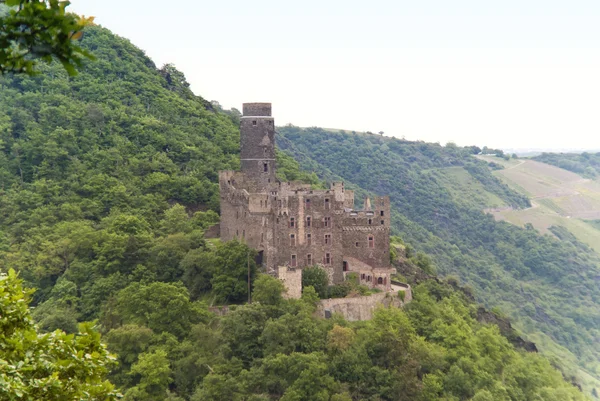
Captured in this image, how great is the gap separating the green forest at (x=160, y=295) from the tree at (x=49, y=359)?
0.04 meters

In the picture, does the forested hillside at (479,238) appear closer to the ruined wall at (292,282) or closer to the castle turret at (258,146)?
the castle turret at (258,146)

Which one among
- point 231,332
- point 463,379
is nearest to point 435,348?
point 463,379

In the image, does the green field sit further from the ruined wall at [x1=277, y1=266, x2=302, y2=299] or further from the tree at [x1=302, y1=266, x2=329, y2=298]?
the ruined wall at [x1=277, y1=266, x2=302, y2=299]

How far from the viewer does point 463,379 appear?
153ft

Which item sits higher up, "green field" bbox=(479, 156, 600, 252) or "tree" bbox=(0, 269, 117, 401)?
"tree" bbox=(0, 269, 117, 401)

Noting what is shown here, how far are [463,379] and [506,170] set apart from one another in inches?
5387

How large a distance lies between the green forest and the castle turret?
232 inches

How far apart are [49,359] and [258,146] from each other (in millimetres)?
41756

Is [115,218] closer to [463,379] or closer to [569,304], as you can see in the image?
[463,379]

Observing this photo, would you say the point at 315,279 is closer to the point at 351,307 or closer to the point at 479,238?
the point at 351,307

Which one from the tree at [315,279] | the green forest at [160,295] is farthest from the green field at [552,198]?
the tree at [315,279]

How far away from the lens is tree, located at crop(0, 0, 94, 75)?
7816mm

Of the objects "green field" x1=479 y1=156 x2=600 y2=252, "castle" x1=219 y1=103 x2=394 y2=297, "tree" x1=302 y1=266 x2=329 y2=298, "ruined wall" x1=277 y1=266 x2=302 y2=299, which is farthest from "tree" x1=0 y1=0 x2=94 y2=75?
"green field" x1=479 y1=156 x2=600 y2=252

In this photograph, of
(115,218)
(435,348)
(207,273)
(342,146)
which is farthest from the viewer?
(342,146)
